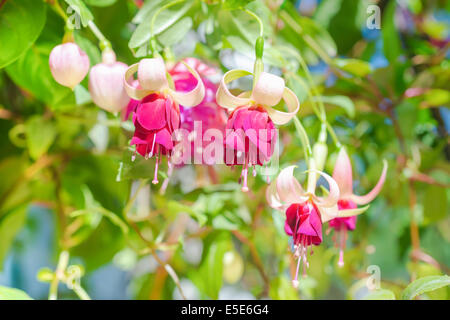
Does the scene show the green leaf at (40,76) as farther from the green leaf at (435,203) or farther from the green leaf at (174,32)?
the green leaf at (435,203)

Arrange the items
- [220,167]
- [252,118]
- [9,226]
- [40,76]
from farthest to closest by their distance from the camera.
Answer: [220,167] < [9,226] < [40,76] < [252,118]

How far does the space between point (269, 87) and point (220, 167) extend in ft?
1.47

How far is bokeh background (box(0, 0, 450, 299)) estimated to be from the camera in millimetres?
419

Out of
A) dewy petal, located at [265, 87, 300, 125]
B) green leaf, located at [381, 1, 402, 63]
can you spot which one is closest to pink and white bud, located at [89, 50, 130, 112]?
dewy petal, located at [265, 87, 300, 125]

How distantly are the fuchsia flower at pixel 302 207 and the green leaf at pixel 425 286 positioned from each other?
74 mm

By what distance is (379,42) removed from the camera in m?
0.69

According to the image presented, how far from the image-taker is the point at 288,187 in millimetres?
336

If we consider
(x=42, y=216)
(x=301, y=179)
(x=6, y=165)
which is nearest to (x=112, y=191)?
(x=6, y=165)

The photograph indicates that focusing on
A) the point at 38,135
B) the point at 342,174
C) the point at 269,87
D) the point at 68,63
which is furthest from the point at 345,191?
the point at 38,135

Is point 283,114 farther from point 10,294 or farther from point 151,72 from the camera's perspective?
point 10,294

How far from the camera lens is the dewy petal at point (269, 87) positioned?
12.4 inches

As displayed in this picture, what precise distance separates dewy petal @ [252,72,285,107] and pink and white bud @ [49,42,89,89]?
13 centimetres

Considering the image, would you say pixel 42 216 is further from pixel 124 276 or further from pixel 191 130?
pixel 191 130

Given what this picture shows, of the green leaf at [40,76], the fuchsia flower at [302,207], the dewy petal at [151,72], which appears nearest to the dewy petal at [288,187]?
the fuchsia flower at [302,207]
